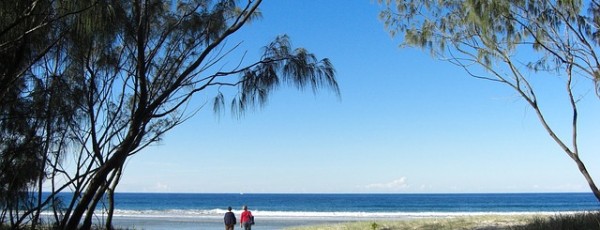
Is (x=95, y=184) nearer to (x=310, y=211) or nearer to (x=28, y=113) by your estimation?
(x=28, y=113)

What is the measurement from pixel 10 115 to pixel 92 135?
1.29m

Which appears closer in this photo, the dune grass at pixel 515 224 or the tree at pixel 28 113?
the tree at pixel 28 113

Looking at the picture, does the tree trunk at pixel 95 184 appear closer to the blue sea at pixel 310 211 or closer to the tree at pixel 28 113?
the tree at pixel 28 113

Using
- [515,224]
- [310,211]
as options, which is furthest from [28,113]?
[310,211]

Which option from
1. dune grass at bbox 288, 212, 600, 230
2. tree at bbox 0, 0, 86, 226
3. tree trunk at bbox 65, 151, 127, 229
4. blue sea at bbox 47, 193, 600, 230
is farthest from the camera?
blue sea at bbox 47, 193, 600, 230

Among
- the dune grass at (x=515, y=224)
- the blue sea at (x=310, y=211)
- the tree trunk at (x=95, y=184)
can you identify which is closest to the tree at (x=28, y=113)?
the tree trunk at (x=95, y=184)

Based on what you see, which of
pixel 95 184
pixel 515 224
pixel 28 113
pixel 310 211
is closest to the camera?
pixel 95 184

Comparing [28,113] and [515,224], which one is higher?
[28,113]

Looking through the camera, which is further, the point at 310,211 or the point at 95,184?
the point at 310,211

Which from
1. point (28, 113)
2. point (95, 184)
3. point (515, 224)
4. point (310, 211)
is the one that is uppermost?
point (28, 113)

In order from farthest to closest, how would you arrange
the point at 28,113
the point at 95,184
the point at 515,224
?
the point at 515,224
the point at 28,113
the point at 95,184

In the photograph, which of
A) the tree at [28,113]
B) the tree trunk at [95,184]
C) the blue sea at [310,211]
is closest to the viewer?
the tree at [28,113]

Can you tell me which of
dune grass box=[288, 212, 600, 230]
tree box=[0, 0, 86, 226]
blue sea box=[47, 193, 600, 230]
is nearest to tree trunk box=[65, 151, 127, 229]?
tree box=[0, 0, 86, 226]

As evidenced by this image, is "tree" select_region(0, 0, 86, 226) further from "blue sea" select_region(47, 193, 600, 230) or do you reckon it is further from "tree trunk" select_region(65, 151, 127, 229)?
"blue sea" select_region(47, 193, 600, 230)
